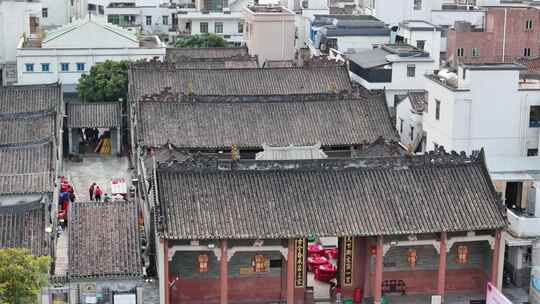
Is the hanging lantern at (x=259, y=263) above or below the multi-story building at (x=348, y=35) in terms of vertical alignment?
below

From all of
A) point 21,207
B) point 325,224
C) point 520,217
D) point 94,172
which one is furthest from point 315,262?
point 94,172

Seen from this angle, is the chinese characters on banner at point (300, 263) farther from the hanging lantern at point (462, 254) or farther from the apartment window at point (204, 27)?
the apartment window at point (204, 27)

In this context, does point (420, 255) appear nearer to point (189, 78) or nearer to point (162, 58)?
point (189, 78)

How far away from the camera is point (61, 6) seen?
10169 cm

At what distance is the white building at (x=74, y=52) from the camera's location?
2953 inches

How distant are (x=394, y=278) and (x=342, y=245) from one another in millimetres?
2550

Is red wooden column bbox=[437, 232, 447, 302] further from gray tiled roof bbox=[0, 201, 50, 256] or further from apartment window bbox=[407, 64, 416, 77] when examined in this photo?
apartment window bbox=[407, 64, 416, 77]

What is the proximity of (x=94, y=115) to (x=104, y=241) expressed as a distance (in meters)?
25.2

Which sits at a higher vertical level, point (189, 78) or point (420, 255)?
point (189, 78)

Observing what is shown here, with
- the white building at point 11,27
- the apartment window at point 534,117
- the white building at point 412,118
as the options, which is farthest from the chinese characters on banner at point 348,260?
the white building at point 11,27

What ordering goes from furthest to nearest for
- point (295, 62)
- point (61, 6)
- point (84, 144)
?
1. point (61, 6)
2. point (295, 62)
3. point (84, 144)

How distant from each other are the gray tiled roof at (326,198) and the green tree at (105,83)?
31.4 meters

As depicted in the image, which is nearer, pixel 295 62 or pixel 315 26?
pixel 295 62

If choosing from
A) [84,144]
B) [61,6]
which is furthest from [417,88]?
[61,6]
